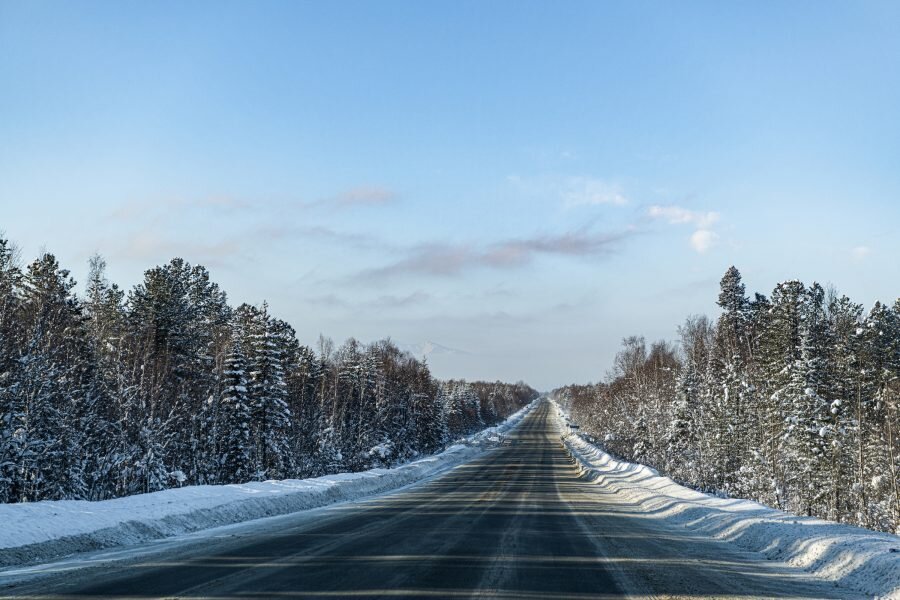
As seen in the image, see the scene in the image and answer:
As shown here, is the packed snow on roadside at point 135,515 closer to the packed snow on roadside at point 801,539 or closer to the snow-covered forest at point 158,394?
the snow-covered forest at point 158,394

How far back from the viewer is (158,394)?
114ft

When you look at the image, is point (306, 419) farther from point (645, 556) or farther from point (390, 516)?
point (645, 556)

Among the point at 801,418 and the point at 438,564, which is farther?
the point at 801,418

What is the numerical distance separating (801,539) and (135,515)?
1442 centimetres

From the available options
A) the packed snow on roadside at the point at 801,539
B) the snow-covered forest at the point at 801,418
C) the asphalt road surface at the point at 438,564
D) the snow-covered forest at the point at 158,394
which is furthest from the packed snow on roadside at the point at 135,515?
the snow-covered forest at the point at 801,418

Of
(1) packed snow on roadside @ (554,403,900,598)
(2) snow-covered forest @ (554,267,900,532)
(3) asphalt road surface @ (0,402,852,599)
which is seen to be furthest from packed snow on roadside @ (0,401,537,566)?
(2) snow-covered forest @ (554,267,900,532)

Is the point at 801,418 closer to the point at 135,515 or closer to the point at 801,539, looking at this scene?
the point at 801,539

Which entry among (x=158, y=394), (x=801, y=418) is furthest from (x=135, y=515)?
(x=801, y=418)

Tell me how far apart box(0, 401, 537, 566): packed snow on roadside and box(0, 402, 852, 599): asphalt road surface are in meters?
1.25

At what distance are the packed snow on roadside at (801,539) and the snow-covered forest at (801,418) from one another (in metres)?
18.1

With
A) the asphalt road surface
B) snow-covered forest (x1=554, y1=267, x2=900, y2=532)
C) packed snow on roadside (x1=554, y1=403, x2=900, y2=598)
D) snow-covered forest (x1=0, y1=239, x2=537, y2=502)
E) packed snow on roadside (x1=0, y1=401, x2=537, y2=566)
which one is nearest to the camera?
the asphalt road surface

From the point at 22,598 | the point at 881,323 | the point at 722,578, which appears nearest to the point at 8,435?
the point at 22,598

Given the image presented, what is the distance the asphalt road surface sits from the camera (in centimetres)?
776

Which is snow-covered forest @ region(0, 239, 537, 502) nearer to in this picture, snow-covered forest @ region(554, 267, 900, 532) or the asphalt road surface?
the asphalt road surface
